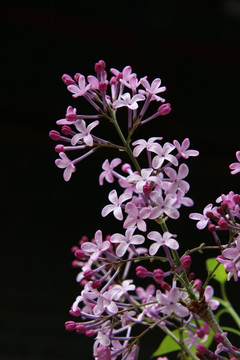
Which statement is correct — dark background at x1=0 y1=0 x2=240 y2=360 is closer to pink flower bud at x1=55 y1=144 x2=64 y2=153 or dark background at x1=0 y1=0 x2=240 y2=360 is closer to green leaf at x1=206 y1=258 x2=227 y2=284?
green leaf at x1=206 y1=258 x2=227 y2=284

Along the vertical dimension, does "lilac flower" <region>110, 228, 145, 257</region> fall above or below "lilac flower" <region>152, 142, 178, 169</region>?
below

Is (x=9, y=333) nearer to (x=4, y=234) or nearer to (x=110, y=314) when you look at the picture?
(x=4, y=234)

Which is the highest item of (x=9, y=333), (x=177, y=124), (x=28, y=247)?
(x=177, y=124)

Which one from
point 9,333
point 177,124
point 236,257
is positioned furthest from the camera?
point 177,124

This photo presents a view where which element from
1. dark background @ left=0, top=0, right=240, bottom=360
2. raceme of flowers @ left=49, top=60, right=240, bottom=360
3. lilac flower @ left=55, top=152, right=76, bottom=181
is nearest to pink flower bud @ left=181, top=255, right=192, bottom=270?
raceme of flowers @ left=49, top=60, right=240, bottom=360

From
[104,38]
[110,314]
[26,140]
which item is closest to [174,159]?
[110,314]

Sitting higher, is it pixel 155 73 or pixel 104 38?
pixel 104 38

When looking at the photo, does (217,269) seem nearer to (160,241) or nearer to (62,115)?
(160,241)
